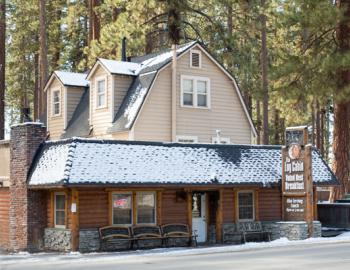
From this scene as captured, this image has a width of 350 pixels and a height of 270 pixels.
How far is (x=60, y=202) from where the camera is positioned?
26281 mm

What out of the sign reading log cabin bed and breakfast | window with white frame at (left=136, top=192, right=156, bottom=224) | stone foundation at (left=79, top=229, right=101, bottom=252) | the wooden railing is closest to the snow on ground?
stone foundation at (left=79, top=229, right=101, bottom=252)

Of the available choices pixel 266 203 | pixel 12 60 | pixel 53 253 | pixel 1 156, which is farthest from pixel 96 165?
pixel 12 60

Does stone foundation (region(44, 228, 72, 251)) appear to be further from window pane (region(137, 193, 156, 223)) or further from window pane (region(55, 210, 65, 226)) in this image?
window pane (region(137, 193, 156, 223))

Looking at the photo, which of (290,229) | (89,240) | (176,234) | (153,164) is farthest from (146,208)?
(290,229)

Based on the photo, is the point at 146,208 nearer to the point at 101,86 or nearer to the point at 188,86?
the point at 188,86

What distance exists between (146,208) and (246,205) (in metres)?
4.71

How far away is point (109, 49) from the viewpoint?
38.7 m

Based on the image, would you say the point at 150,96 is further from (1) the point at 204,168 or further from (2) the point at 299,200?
(2) the point at 299,200

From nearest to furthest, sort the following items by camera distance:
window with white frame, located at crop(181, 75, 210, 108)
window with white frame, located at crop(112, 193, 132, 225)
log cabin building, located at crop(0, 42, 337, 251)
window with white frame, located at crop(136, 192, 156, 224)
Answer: log cabin building, located at crop(0, 42, 337, 251) < window with white frame, located at crop(112, 193, 132, 225) < window with white frame, located at crop(136, 192, 156, 224) < window with white frame, located at crop(181, 75, 210, 108)

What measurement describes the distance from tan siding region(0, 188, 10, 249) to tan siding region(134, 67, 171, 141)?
20.7 ft

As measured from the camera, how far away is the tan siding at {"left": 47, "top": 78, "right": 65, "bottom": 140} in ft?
118

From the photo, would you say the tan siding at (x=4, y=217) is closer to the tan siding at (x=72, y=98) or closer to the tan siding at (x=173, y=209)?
the tan siding at (x=173, y=209)

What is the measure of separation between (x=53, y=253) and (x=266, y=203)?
9547 millimetres

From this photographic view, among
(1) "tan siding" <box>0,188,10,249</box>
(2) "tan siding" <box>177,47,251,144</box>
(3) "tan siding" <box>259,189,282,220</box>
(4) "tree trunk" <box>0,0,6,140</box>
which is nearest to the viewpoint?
(1) "tan siding" <box>0,188,10,249</box>
